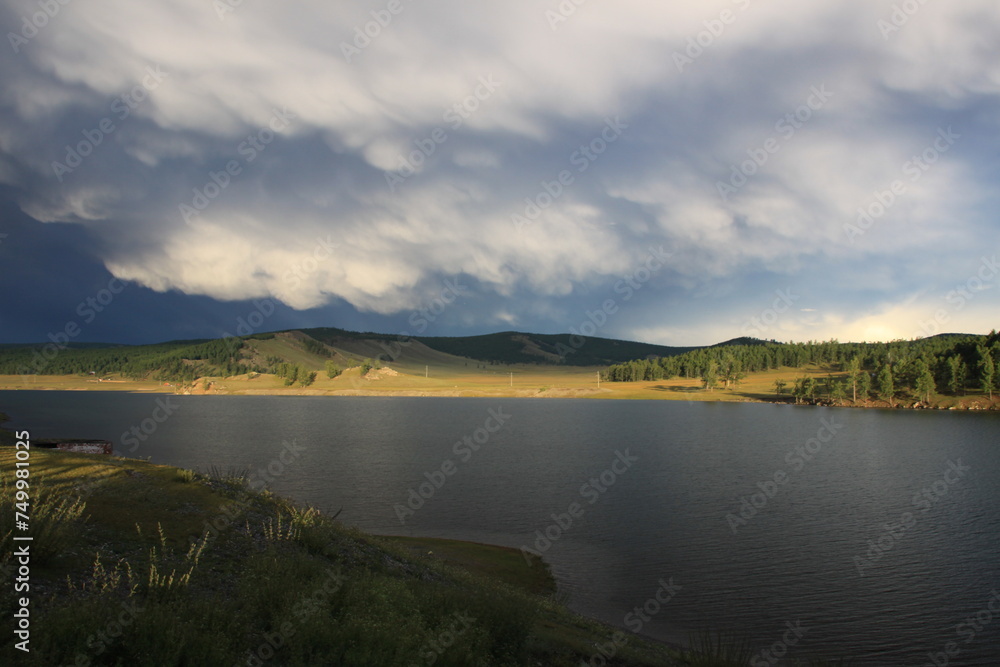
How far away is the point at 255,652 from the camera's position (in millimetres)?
8898

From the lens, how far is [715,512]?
34.6 metres

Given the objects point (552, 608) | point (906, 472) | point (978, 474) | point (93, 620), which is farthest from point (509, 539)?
point (978, 474)

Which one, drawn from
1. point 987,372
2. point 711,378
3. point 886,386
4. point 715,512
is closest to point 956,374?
point 987,372

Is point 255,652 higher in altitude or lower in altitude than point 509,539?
higher

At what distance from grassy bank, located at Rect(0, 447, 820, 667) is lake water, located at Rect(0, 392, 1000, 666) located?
828 centimetres

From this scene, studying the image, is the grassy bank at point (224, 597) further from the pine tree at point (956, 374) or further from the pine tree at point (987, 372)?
the pine tree at point (956, 374)

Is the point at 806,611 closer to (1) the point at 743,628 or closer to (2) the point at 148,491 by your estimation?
(1) the point at 743,628

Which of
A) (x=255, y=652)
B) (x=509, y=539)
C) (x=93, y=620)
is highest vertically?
(x=93, y=620)

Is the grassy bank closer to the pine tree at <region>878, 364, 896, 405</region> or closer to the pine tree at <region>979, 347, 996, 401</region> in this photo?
the pine tree at <region>979, 347, 996, 401</region>

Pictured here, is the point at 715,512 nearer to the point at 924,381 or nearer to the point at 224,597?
the point at 224,597

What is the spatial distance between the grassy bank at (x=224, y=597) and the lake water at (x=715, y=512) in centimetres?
828

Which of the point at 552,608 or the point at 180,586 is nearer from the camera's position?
the point at 180,586

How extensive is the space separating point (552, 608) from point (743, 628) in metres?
7.30

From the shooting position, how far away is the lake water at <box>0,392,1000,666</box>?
20.4m
